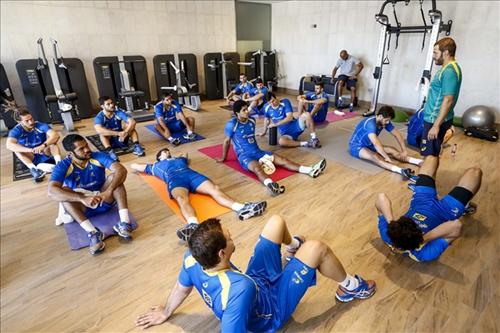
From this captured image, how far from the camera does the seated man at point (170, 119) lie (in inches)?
181

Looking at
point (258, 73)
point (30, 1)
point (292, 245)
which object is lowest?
point (292, 245)

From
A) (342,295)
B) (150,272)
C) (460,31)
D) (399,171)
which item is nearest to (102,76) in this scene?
(150,272)

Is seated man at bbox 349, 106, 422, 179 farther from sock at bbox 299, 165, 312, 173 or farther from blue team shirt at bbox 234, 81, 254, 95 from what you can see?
blue team shirt at bbox 234, 81, 254, 95

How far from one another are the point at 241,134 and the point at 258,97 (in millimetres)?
2665

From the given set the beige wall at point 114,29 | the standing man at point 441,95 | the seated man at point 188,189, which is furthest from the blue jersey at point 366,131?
the beige wall at point 114,29

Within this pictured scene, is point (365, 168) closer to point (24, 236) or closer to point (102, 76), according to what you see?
point (24, 236)

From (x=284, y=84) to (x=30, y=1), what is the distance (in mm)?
5964

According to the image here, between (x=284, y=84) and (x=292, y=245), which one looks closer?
(x=292, y=245)

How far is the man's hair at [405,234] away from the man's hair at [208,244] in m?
1.15

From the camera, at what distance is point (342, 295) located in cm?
174

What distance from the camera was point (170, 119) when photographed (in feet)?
15.5

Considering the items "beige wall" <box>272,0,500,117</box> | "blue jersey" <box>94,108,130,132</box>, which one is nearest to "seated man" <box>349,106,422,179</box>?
"beige wall" <box>272,0,500,117</box>

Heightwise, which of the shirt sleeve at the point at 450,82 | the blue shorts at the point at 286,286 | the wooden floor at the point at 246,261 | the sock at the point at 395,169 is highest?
the shirt sleeve at the point at 450,82

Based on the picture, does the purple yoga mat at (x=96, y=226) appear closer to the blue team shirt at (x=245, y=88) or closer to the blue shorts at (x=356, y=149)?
the blue shorts at (x=356, y=149)
